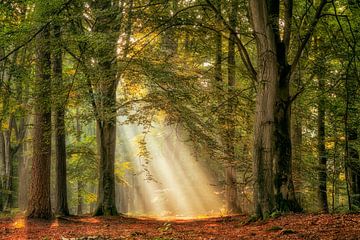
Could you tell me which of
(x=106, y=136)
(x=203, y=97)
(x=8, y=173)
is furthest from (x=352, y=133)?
(x=8, y=173)

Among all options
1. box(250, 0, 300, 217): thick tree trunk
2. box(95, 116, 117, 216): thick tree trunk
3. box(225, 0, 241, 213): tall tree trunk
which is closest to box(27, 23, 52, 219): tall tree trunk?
box(95, 116, 117, 216): thick tree trunk

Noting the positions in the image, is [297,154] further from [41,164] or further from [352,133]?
[41,164]

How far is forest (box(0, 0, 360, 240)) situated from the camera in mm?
7949

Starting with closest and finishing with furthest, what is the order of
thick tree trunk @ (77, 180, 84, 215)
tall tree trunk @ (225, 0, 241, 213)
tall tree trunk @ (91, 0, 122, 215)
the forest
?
the forest, tall tree trunk @ (91, 0, 122, 215), tall tree trunk @ (225, 0, 241, 213), thick tree trunk @ (77, 180, 84, 215)

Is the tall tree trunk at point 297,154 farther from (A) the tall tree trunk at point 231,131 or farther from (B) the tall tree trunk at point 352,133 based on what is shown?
(A) the tall tree trunk at point 231,131

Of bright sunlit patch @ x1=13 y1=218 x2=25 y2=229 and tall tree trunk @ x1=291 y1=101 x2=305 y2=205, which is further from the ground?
tall tree trunk @ x1=291 y1=101 x2=305 y2=205

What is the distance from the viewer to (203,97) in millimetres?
10711

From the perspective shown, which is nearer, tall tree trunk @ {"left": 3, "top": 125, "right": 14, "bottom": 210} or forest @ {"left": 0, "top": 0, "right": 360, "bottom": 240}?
forest @ {"left": 0, "top": 0, "right": 360, "bottom": 240}

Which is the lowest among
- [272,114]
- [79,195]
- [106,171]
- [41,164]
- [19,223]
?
[79,195]

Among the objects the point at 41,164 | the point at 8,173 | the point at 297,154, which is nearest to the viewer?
the point at 297,154

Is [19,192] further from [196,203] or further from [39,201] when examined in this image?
[39,201]

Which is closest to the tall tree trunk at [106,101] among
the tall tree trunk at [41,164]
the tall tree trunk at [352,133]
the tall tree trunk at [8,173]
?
the tall tree trunk at [41,164]

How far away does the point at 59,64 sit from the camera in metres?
12.8

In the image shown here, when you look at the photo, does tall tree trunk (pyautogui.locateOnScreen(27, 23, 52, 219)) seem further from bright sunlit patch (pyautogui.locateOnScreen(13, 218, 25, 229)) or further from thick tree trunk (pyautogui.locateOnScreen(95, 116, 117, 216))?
thick tree trunk (pyautogui.locateOnScreen(95, 116, 117, 216))
